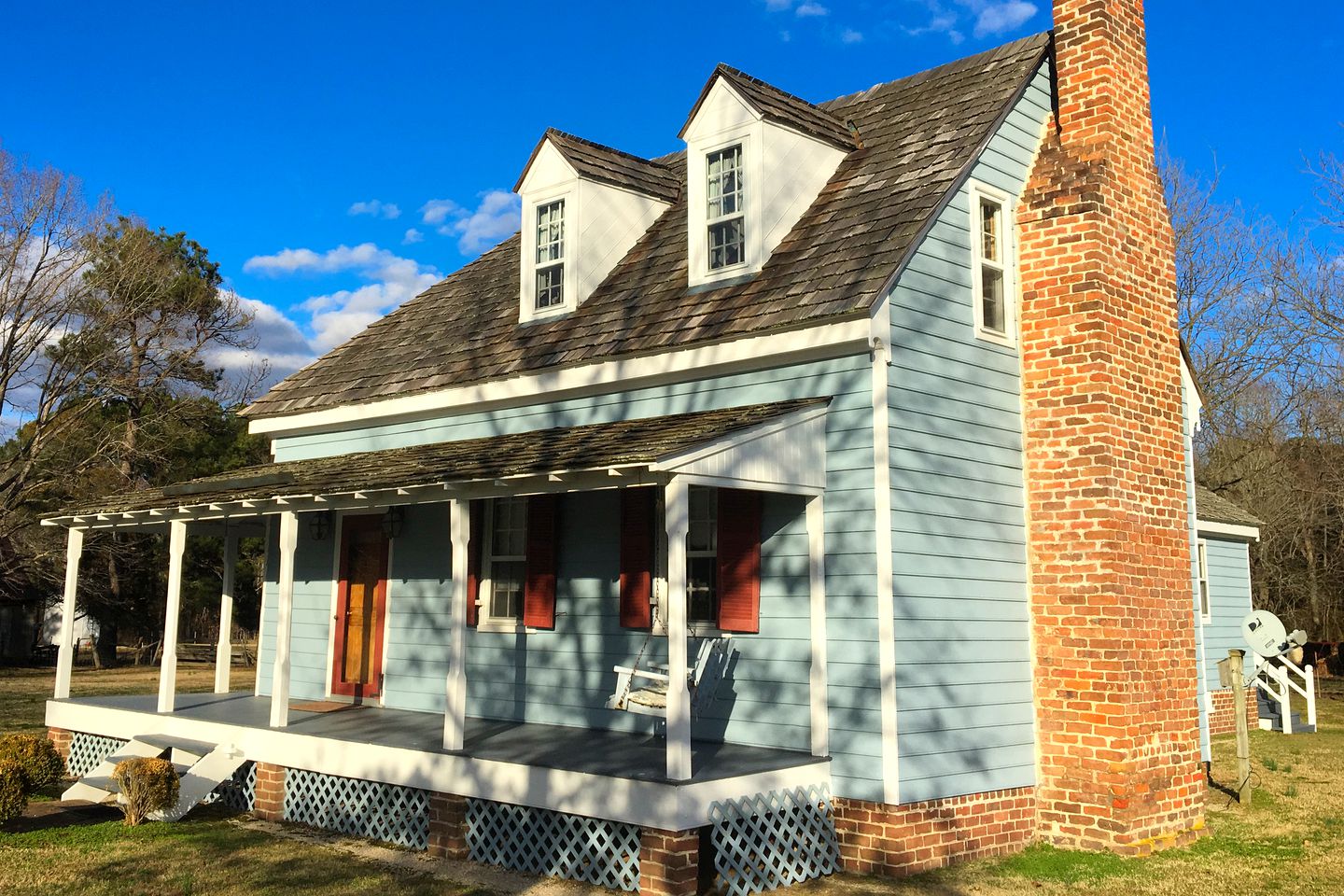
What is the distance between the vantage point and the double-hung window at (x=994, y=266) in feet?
33.5

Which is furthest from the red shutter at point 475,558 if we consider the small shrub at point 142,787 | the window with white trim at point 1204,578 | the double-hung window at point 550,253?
the window with white trim at point 1204,578

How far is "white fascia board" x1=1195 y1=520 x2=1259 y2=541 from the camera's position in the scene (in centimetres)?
1886

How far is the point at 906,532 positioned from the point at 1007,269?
3.05 m

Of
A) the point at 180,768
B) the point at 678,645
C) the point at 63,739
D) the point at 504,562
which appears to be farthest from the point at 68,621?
the point at 678,645

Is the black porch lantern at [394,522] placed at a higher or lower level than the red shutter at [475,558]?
higher

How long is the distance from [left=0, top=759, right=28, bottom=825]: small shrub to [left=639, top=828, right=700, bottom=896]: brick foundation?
6.03 m

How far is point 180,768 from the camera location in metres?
11.5

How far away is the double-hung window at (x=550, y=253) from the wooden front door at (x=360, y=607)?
11.5 feet

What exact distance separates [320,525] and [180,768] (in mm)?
3597

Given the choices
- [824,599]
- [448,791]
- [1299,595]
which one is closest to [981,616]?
[824,599]

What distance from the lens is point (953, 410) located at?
9531 mm

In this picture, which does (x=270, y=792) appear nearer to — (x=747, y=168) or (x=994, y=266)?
(x=747, y=168)

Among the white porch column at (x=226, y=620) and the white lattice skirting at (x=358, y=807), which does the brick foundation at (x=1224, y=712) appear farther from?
the white porch column at (x=226, y=620)

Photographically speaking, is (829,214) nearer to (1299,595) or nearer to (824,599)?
(824,599)
